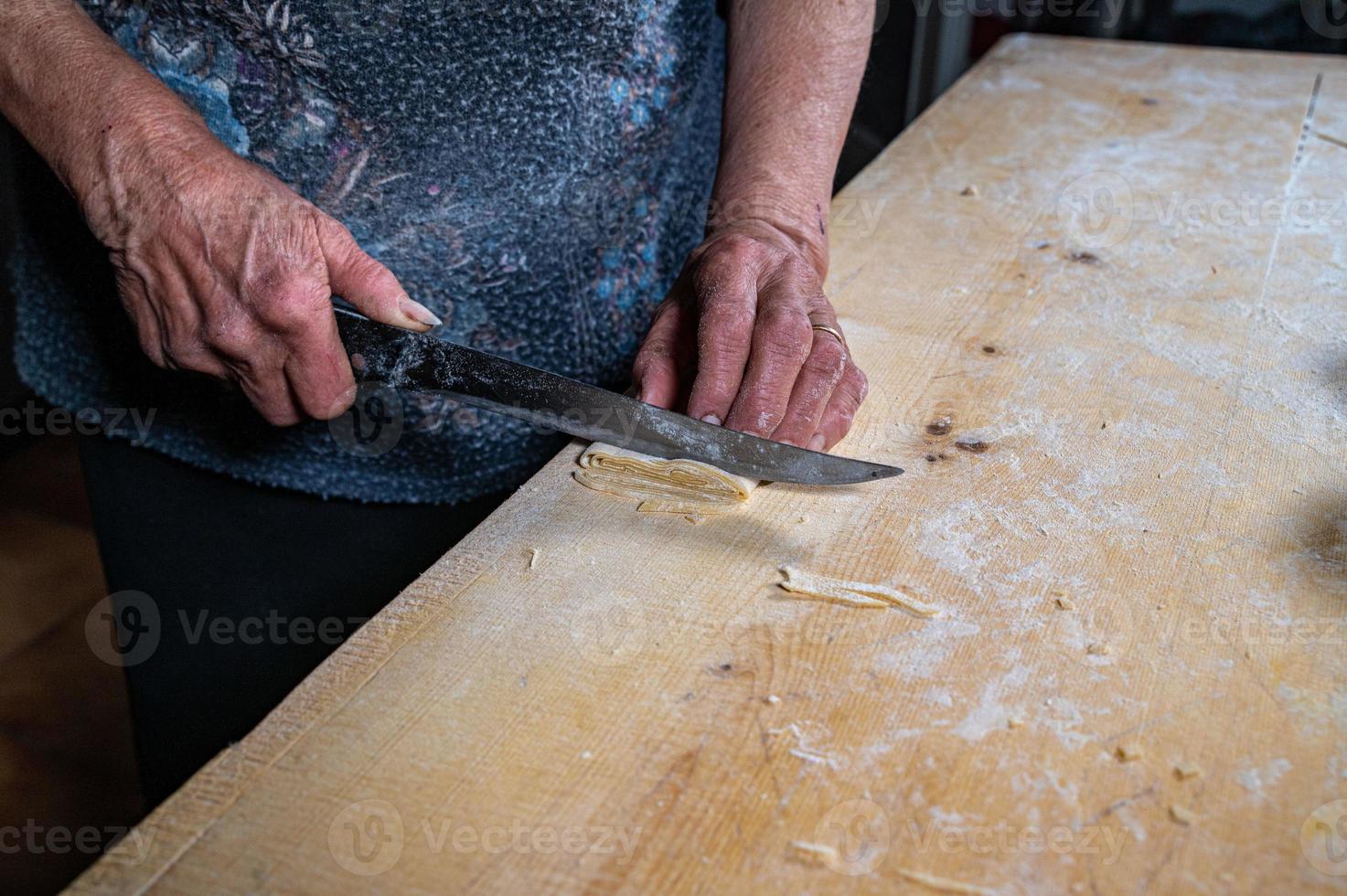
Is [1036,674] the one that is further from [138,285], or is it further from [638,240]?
[138,285]

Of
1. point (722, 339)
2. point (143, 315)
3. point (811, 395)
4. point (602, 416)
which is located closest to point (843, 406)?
point (811, 395)

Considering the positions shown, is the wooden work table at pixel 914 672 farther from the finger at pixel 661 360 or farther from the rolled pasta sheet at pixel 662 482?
the finger at pixel 661 360

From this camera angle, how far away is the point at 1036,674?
73 centimetres

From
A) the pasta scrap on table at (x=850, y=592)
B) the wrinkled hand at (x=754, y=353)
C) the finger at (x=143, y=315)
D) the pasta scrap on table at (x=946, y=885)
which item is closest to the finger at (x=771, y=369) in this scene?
the wrinkled hand at (x=754, y=353)

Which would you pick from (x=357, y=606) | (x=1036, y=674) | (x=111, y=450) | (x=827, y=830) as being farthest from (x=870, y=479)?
(x=111, y=450)

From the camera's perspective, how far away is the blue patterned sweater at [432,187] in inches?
43.0

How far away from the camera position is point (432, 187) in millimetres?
1161

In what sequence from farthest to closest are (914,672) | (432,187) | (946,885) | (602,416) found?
(432,187), (602,416), (914,672), (946,885)

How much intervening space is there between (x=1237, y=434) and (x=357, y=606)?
42.7 inches

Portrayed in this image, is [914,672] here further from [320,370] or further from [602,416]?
[320,370]

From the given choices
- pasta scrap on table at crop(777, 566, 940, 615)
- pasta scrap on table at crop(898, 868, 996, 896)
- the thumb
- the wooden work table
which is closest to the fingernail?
the thumb

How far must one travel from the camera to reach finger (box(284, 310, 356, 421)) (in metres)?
1.00

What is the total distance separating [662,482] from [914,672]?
31 cm

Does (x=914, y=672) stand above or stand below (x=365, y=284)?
below
